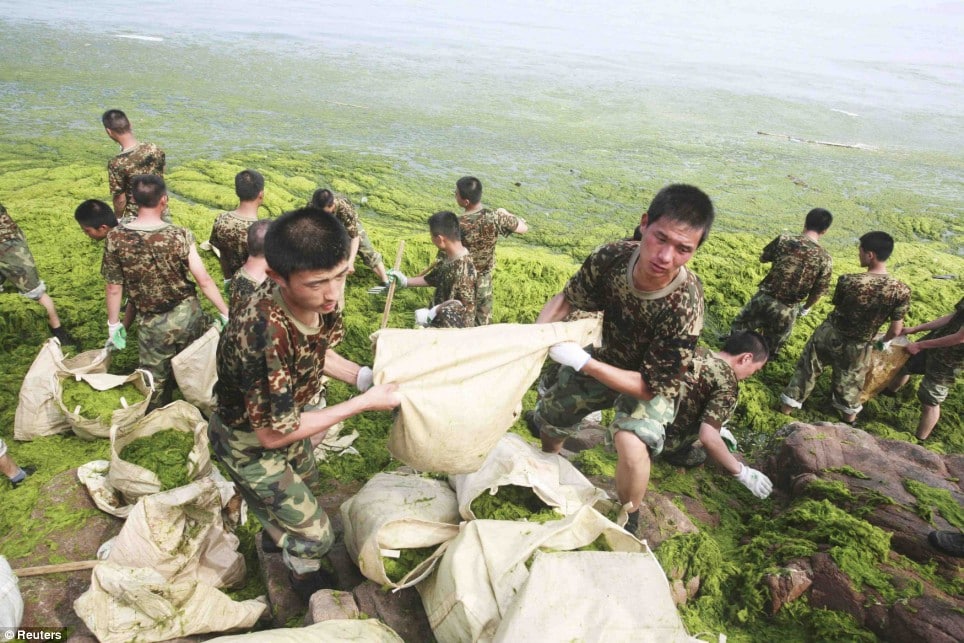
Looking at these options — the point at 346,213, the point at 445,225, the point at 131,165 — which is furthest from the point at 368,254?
the point at 131,165

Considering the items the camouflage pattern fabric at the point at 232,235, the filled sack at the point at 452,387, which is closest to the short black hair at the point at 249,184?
the camouflage pattern fabric at the point at 232,235

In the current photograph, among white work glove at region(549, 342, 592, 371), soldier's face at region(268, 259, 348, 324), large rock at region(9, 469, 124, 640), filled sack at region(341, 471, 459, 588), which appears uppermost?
soldier's face at region(268, 259, 348, 324)

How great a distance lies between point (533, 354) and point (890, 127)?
23.5 meters

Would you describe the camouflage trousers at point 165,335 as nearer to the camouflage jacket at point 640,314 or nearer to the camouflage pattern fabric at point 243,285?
the camouflage pattern fabric at point 243,285

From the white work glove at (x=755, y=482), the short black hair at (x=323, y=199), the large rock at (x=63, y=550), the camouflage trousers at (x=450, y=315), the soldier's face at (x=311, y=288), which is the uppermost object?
the soldier's face at (x=311, y=288)

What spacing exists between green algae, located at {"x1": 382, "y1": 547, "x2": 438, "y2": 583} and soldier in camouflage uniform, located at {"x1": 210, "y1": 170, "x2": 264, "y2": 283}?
10.0ft

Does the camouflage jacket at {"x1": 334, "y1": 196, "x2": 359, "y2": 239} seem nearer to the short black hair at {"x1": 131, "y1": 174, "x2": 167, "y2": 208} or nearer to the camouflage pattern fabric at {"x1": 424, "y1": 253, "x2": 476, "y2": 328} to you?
the camouflage pattern fabric at {"x1": 424, "y1": 253, "x2": 476, "y2": 328}

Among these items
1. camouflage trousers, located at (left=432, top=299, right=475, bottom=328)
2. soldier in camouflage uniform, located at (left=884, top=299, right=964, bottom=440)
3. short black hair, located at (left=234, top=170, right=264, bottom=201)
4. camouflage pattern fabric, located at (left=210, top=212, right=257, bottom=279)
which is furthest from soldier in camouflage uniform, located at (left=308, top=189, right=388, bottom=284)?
soldier in camouflage uniform, located at (left=884, top=299, right=964, bottom=440)

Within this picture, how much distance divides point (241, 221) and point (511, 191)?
20.0 ft

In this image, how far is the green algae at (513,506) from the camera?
8.63ft

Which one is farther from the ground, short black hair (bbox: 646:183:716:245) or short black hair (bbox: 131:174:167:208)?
short black hair (bbox: 646:183:716:245)

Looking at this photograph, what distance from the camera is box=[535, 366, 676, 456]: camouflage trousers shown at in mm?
2896

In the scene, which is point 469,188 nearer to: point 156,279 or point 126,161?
point 156,279

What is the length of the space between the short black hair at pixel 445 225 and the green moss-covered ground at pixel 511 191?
1489 millimetres
